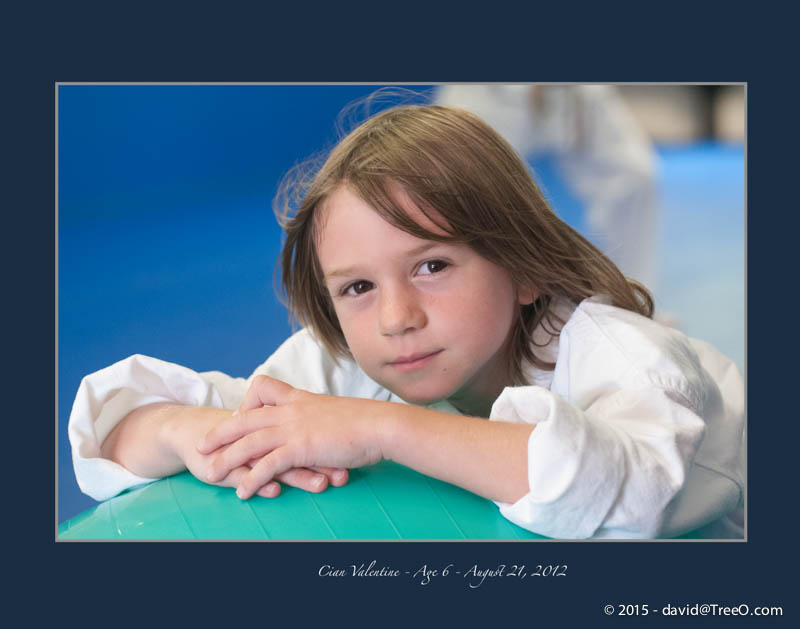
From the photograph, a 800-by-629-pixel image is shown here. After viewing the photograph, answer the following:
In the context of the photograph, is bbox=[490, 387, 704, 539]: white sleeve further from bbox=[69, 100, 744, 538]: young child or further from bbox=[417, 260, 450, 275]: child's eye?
bbox=[417, 260, 450, 275]: child's eye

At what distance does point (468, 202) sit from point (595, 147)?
0.38m

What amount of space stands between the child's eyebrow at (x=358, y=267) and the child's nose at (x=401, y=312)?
1.7 inches

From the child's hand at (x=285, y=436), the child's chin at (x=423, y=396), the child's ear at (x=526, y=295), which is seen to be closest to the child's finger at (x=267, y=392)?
the child's hand at (x=285, y=436)

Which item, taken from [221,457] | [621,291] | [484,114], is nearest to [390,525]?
[221,457]

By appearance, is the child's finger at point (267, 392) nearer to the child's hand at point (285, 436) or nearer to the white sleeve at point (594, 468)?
the child's hand at point (285, 436)

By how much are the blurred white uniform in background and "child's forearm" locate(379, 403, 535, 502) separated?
0.45 metres

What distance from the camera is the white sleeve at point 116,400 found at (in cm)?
118

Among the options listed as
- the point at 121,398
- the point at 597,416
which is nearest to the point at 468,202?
the point at 597,416

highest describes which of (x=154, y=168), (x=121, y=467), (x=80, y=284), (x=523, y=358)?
(x=154, y=168)

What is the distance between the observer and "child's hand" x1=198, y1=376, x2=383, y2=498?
99 centimetres

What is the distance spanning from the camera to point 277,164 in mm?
1359

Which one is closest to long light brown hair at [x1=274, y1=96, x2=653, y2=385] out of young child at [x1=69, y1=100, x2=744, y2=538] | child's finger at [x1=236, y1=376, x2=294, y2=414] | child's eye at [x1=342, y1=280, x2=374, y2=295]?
young child at [x1=69, y1=100, x2=744, y2=538]

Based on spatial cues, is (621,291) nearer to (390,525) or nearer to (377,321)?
(377,321)
